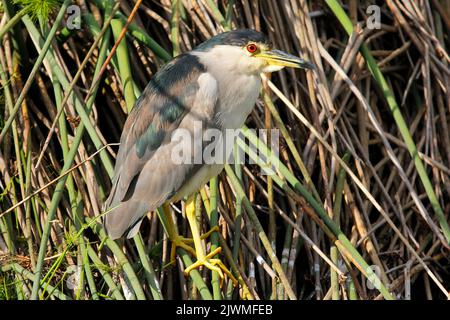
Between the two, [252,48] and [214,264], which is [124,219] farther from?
[252,48]

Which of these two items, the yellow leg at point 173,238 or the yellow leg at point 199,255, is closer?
the yellow leg at point 199,255

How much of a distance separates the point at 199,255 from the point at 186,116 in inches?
18.3

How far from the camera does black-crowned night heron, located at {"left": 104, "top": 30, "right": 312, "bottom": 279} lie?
8.66ft

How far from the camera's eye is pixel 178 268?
2818 millimetres

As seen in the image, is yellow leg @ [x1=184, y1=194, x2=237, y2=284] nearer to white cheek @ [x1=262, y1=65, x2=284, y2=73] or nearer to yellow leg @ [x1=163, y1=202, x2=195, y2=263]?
yellow leg @ [x1=163, y1=202, x2=195, y2=263]

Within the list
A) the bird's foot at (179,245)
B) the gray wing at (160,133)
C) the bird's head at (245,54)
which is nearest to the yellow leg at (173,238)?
the bird's foot at (179,245)

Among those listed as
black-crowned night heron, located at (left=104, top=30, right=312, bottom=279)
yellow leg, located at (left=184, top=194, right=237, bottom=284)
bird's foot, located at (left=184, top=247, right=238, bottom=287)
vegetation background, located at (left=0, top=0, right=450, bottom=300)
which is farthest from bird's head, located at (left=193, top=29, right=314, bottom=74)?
bird's foot, located at (left=184, top=247, right=238, bottom=287)

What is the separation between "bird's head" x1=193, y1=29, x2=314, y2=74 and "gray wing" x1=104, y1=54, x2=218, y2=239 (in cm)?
7

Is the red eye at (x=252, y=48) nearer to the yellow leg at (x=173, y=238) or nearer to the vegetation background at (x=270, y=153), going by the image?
the vegetation background at (x=270, y=153)

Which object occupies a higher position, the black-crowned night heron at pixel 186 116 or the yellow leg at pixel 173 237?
the black-crowned night heron at pixel 186 116

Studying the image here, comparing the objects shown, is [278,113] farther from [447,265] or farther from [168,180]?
[447,265]

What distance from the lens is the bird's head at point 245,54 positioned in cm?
269

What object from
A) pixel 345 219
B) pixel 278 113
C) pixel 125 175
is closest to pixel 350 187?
pixel 345 219

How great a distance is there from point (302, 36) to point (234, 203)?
707 millimetres
